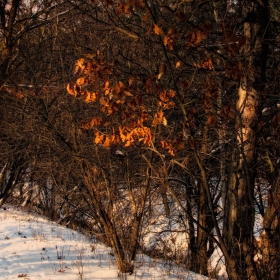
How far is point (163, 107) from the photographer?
5.26m

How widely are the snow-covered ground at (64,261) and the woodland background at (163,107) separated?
12.2 inches

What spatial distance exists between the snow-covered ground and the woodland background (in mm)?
309

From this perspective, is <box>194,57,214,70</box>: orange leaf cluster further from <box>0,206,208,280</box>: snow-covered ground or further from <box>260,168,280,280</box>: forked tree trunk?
<box>0,206,208,280</box>: snow-covered ground

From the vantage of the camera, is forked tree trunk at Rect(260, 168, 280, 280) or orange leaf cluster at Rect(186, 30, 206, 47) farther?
forked tree trunk at Rect(260, 168, 280, 280)

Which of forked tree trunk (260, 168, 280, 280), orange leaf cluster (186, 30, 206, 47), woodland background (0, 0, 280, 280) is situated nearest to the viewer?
orange leaf cluster (186, 30, 206, 47)

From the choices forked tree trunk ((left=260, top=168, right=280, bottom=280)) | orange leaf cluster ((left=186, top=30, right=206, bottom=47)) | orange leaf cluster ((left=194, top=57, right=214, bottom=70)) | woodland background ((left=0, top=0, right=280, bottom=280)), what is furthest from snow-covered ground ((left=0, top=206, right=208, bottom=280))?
orange leaf cluster ((left=186, top=30, right=206, bottom=47))

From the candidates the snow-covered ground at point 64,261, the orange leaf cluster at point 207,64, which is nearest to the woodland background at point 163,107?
the orange leaf cluster at point 207,64

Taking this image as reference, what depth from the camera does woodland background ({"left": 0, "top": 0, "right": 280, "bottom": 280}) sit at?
416 cm

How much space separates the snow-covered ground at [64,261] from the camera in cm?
611

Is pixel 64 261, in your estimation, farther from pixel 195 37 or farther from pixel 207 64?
pixel 195 37

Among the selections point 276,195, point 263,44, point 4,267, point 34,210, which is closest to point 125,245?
point 4,267

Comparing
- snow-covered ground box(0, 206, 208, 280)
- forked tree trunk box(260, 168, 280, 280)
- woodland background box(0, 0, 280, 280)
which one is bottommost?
snow-covered ground box(0, 206, 208, 280)

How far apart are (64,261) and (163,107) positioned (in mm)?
3284

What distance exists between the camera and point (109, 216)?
6406 mm
